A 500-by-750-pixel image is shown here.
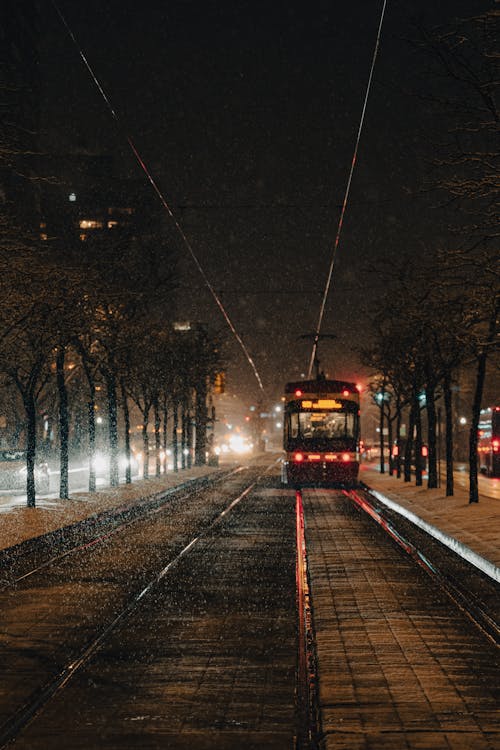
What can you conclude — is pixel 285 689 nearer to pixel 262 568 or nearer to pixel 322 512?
pixel 262 568

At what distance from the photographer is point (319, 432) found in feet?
128

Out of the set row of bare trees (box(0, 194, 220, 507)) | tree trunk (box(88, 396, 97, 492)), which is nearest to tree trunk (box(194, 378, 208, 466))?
row of bare trees (box(0, 194, 220, 507))

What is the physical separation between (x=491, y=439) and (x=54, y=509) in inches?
1248

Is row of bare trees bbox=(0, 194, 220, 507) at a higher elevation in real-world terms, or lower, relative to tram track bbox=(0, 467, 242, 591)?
higher

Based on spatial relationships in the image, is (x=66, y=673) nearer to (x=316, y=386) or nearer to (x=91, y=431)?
(x=91, y=431)

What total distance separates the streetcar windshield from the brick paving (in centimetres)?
2399

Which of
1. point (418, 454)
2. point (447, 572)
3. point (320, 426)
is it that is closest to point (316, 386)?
point (320, 426)

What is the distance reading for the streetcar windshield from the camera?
38938 mm

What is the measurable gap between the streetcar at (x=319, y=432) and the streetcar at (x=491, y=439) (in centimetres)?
1455

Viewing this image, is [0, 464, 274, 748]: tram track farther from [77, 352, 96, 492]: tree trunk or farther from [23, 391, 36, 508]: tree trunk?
[77, 352, 96, 492]: tree trunk

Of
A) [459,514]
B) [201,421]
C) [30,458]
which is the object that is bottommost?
[459,514]

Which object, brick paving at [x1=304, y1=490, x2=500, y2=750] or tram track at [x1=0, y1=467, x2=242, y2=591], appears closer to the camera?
brick paving at [x1=304, y1=490, x2=500, y2=750]

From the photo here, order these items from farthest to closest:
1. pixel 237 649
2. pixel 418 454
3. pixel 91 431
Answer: pixel 418 454, pixel 91 431, pixel 237 649

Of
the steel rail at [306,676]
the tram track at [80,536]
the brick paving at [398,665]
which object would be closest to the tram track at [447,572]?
the brick paving at [398,665]
